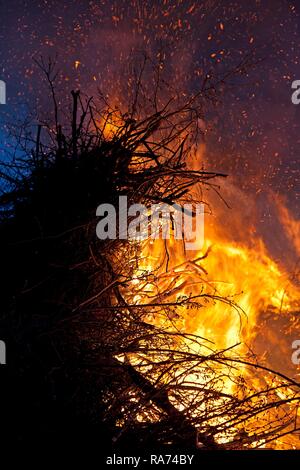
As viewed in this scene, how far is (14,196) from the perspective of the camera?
11.1 ft

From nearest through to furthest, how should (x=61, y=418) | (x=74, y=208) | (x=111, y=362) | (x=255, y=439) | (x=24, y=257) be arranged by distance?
(x=61, y=418), (x=255, y=439), (x=111, y=362), (x=24, y=257), (x=74, y=208)

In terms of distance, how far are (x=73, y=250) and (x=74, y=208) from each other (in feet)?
1.24

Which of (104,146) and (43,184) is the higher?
(104,146)

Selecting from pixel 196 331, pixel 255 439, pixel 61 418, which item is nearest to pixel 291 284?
pixel 196 331

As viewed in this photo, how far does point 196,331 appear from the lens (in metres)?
5.69

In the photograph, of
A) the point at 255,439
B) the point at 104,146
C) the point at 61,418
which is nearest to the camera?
the point at 61,418

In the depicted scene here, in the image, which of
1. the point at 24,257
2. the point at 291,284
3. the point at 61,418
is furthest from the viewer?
the point at 291,284

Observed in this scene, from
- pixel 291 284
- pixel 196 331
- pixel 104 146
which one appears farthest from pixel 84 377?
pixel 291 284

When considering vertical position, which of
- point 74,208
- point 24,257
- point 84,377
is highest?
point 74,208

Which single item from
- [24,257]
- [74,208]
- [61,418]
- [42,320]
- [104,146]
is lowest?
[61,418]

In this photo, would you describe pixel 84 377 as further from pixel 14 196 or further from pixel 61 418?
pixel 14 196

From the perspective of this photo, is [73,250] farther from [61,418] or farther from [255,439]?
[255,439]

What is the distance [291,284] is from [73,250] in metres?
7.12

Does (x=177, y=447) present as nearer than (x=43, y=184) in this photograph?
Yes
